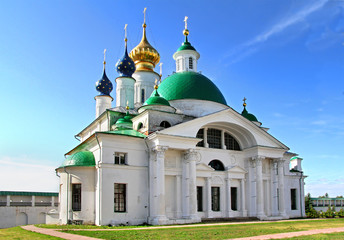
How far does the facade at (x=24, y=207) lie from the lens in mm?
33594

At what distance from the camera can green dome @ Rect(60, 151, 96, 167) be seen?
21.3m

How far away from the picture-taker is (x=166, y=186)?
22484mm

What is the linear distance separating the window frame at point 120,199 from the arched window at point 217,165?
6777mm

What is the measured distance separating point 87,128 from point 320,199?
25469 millimetres

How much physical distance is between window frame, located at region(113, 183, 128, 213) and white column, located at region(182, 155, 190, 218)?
12.1 ft

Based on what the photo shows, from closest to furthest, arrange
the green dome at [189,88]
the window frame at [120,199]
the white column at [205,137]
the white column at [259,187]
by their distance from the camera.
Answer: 1. the window frame at [120,199]
2. the white column at [205,137]
3. the white column at [259,187]
4. the green dome at [189,88]

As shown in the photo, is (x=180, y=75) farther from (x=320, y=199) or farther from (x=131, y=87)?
(x=320, y=199)

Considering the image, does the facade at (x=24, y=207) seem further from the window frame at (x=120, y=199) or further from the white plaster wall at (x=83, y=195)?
the window frame at (x=120, y=199)

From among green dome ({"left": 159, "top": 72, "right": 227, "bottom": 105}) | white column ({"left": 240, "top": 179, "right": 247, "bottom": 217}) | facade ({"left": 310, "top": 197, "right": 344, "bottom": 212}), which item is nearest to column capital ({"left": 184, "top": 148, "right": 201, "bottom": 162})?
green dome ({"left": 159, "top": 72, "right": 227, "bottom": 105})

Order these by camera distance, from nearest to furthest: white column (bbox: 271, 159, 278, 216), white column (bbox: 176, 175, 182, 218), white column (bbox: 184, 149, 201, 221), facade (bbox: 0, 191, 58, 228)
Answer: white column (bbox: 184, 149, 201, 221) < white column (bbox: 176, 175, 182, 218) < white column (bbox: 271, 159, 278, 216) < facade (bbox: 0, 191, 58, 228)

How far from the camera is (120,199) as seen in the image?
2127cm

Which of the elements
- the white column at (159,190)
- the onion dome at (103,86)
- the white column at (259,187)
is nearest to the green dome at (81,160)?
the white column at (159,190)

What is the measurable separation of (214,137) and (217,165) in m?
2.05

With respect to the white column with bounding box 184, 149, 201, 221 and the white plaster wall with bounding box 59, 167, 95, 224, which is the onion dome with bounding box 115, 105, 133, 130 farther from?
the white column with bounding box 184, 149, 201, 221
